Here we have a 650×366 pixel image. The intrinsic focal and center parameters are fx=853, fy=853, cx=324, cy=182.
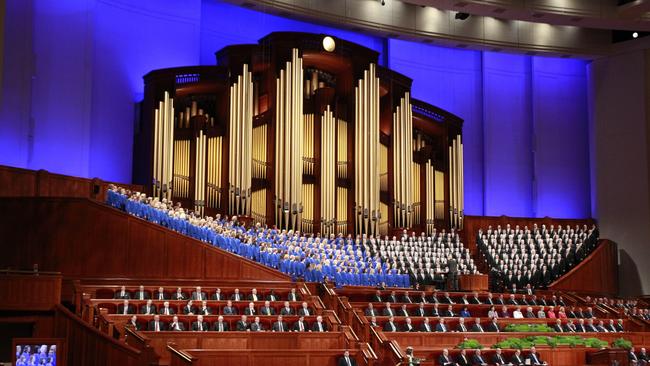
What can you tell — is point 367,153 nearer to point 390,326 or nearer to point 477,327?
point 477,327

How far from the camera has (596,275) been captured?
68.4 feet

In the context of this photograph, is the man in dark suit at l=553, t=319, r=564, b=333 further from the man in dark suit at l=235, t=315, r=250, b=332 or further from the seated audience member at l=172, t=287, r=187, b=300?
the seated audience member at l=172, t=287, r=187, b=300

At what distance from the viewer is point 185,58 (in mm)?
19750

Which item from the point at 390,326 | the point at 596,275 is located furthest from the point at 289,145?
the point at 596,275

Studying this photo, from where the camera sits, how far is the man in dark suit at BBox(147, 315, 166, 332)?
1166 centimetres

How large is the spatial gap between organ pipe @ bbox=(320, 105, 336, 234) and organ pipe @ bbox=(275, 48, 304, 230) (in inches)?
23.5

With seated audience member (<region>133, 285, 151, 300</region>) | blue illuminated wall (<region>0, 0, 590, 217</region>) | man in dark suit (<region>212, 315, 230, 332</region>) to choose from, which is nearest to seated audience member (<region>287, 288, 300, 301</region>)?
man in dark suit (<region>212, 315, 230, 332</region>)

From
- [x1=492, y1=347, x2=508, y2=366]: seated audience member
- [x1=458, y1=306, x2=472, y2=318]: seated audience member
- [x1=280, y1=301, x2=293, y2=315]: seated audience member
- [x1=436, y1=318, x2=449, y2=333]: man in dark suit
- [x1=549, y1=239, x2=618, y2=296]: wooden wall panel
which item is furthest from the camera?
[x1=549, y1=239, x2=618, y2=296]: wooden wall panel

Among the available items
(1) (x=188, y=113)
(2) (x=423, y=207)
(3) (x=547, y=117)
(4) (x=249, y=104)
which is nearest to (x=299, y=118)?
(4) (x=249, y=104)

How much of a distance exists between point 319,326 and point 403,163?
894 cm

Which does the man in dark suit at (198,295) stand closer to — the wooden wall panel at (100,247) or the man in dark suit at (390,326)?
the wooden wall panel at (100,247)

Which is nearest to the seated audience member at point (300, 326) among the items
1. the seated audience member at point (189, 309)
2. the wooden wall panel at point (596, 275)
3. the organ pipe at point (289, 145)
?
the seated audience member at point (189, 309)

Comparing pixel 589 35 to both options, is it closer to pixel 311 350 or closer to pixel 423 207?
pixel 423 207

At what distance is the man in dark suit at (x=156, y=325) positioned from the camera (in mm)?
11656
